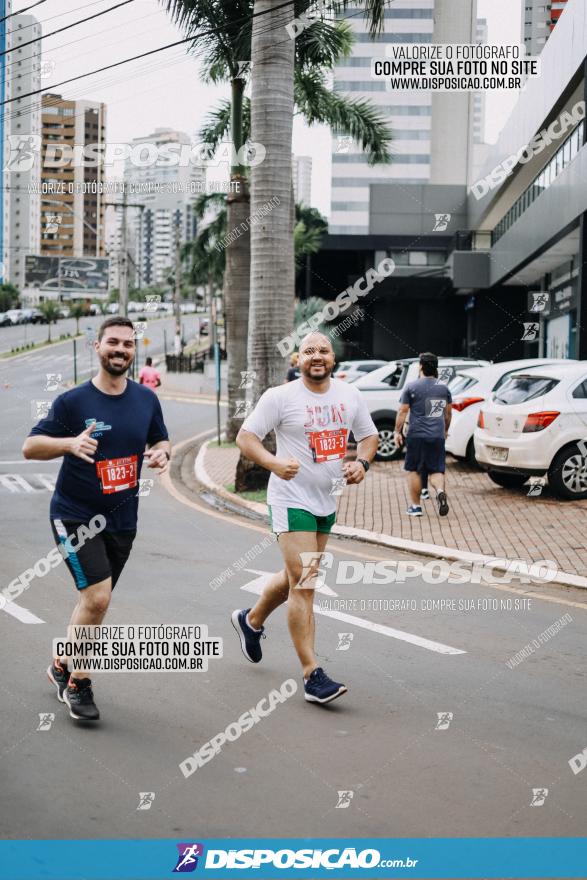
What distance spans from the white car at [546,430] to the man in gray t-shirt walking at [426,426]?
3.98 feet

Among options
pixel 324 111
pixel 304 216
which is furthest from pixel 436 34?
pixel 324 111

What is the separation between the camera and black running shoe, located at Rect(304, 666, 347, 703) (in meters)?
5.43

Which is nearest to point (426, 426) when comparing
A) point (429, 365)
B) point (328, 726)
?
point (429, 365)

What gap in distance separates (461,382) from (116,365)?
1197 cm

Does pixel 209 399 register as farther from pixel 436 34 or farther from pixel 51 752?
pixel 436 34

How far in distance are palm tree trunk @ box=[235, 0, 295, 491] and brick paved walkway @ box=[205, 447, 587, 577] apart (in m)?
2.24

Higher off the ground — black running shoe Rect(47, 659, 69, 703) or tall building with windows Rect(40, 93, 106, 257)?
tall building with windows Rect(40, 93, 106, 257)

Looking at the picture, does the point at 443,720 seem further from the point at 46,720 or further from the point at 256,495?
the point at 256,495

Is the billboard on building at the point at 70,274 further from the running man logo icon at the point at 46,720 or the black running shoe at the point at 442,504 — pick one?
the running man logo icon at the point at 46,720

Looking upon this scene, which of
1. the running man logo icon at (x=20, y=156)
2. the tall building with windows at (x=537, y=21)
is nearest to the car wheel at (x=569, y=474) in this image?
the running man logo icon at (x=20, y=156)

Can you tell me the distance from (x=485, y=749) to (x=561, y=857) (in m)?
1.08

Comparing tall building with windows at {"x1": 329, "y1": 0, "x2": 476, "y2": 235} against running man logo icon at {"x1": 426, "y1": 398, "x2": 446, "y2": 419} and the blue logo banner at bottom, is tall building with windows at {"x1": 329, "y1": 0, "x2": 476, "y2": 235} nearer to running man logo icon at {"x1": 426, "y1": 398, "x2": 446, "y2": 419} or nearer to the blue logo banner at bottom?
running man logo icon at {"x1": 426, "y1": 398, "x2": 446, "y2": 419}

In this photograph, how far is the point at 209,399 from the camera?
128ft

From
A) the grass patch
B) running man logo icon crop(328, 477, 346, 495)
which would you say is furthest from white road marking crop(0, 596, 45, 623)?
the grass patch
